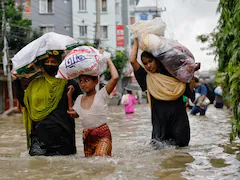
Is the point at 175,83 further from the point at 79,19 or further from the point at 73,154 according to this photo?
the point at 79,19

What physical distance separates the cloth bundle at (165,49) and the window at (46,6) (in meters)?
36.4

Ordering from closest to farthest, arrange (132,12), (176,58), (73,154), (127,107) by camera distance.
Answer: (73,154) < (176,58) < (127,107) < (132,12)

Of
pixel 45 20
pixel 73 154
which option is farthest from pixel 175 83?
pixel 45 20

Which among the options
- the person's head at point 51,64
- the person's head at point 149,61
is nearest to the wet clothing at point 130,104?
the person's head at point 149,61

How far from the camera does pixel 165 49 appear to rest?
617 cm

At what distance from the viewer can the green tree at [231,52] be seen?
4250 mm

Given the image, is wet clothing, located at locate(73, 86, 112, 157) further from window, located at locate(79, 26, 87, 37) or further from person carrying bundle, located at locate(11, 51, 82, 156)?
window, located at locate(79, 26, 87, 37)

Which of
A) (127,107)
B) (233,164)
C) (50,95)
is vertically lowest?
(127,107)

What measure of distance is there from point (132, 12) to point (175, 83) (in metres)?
50.3

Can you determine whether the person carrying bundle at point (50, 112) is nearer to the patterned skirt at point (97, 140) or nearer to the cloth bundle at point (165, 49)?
the patterned skirt at point (97, 140)

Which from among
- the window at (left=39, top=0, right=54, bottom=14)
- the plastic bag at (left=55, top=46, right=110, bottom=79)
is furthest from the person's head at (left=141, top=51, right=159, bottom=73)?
the window at (left=39, top=0, right=54, bottom=14)

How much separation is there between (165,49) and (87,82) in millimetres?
1409

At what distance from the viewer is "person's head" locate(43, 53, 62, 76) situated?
548 cm

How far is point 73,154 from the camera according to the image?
561 cm
